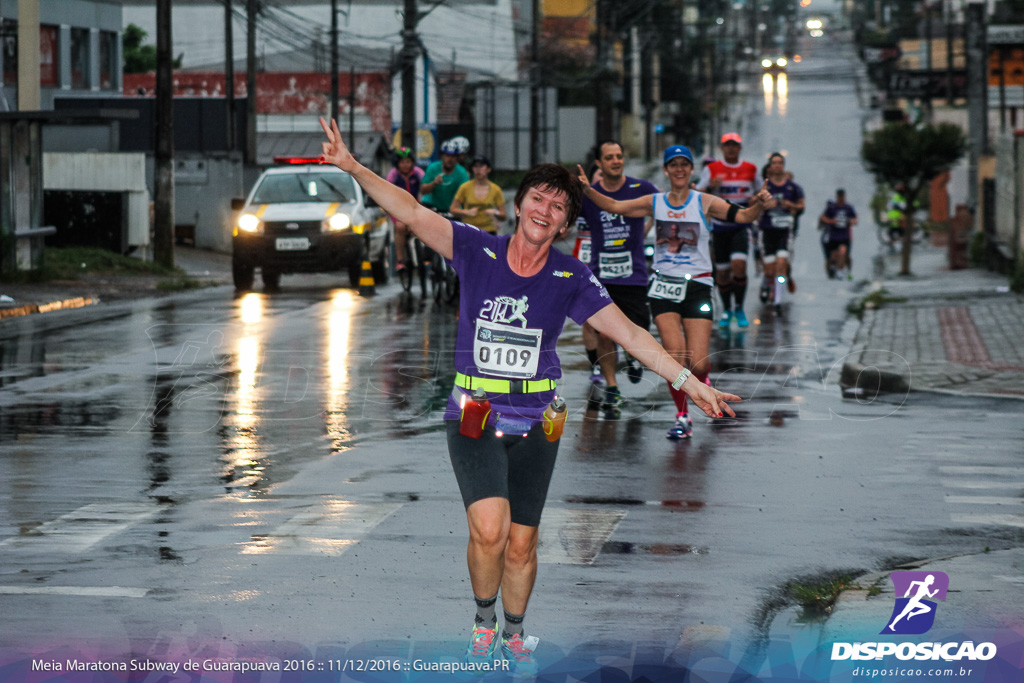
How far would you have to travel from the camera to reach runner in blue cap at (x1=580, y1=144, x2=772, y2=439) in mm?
11117

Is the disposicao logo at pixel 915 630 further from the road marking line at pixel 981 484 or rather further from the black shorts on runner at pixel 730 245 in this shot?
the black shorts on runner at pixel 730 245

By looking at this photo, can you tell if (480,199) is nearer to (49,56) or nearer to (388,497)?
(388,497)

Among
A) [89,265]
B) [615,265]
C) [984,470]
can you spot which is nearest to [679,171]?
[615,265]

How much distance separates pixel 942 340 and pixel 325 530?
10838 mm

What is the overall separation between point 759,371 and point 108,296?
11699 millimetres

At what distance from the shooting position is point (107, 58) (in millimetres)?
56781

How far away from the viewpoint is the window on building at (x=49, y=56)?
5194cm

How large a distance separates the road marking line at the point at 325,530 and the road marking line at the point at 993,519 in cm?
302

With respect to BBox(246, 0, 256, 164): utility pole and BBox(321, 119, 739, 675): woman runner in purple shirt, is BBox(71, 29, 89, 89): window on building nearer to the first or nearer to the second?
BBox(246, 0, 256, 164): utility pole

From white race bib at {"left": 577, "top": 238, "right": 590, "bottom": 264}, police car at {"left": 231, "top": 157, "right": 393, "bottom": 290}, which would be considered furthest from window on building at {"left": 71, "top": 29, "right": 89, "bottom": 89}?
white race bib at {"left": 577, "top": 238, "right": 590, "bottom": 264}

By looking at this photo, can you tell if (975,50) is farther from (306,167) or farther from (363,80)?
(363,80)

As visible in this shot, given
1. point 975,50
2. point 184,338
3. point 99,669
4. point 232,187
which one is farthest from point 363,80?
point 99,669

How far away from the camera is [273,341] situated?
54.8ft

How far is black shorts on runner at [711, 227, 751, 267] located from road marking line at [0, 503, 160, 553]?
37.8ft
